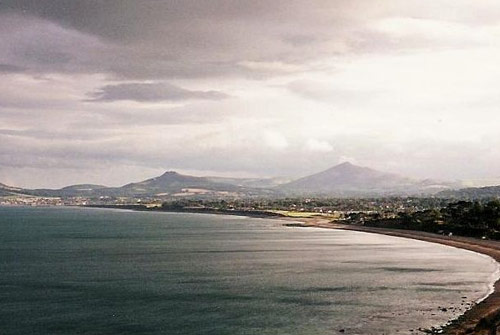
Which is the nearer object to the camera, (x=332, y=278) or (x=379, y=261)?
(x=332, y=278)

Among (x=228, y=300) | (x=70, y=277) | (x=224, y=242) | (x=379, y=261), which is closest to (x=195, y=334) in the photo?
(x=228, y=300)

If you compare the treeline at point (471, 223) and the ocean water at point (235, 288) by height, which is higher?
the treeline at point (471, 223)

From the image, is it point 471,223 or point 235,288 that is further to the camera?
point 471,223

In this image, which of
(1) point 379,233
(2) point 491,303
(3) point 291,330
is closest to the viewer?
(3) point 291,330

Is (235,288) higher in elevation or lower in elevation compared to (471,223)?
lower

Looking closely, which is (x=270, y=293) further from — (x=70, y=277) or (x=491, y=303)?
(x=70, y=277)

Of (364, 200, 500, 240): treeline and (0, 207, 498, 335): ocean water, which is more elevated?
(364, 200, 500, 240): treeline

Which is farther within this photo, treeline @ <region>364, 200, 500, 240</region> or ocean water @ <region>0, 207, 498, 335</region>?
treeline @ <region>364, 200, 500, 240</region>

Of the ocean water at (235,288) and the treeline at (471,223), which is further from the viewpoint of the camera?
the treeline at (471,223)
